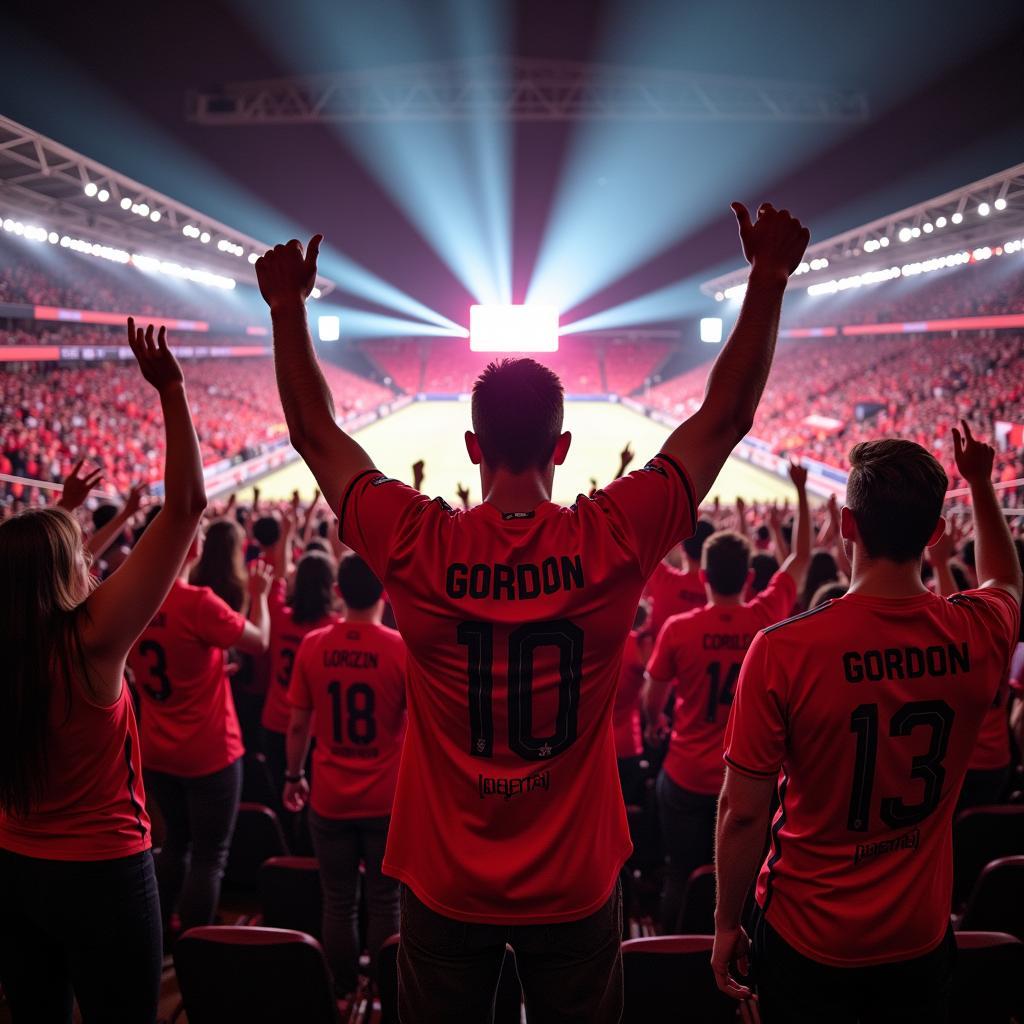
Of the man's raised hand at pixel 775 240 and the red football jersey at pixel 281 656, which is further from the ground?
the man's raised hand at pixel 775 240

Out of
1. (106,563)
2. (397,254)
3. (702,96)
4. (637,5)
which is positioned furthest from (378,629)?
(397,254)

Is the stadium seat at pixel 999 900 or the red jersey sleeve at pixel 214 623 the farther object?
the red jersey sleeve at pixel 214 623

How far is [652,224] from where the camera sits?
79.9 feet

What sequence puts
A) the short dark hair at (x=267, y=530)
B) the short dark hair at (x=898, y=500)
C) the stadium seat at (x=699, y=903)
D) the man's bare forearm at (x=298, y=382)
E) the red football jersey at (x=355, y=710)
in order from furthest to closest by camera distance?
1. the short dark hair at (x=267, y=530)
2. the red football jersey at (x=355, y=710)
3. the stadium seat at (x=699, y=903)
4. the short dark hair at (x=898, y=500)
5. the man's bare forearm at (x=298, y=382)

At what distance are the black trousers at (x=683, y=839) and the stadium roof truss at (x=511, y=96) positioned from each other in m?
21.2

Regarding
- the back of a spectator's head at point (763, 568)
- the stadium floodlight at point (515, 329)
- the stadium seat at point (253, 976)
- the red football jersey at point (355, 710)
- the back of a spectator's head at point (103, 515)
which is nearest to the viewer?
the stadium seat at point (253, 976)

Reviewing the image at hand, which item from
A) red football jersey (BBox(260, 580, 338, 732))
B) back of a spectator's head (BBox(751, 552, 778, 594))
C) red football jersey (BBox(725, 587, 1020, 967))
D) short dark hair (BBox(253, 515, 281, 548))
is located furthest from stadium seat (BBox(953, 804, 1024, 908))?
short dark hair (BBox(253, 515, 281, 548))

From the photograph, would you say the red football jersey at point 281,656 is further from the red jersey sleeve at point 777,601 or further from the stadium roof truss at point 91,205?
the stadium roof truss at point 91,205

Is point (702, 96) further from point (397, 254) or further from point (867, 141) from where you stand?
point (397, 254)

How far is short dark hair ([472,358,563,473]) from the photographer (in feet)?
5.19

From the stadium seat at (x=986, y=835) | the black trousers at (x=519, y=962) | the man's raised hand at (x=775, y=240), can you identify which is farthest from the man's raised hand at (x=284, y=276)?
the stadium seat at (x=986, y=835)

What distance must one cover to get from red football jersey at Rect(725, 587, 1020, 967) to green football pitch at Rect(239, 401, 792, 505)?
598 inches

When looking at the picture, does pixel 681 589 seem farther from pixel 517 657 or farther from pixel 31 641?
pixel 31 641

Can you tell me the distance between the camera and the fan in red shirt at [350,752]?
3.07 metres
